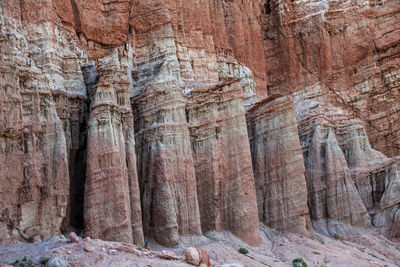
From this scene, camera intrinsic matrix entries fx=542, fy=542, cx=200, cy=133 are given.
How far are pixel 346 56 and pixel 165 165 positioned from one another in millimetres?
22557

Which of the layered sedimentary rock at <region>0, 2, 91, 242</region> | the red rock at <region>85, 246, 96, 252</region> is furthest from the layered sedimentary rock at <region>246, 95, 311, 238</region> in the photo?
the red rock at <region>85, 246, 96, 252</region>

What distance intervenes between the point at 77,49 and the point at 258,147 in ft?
39.1

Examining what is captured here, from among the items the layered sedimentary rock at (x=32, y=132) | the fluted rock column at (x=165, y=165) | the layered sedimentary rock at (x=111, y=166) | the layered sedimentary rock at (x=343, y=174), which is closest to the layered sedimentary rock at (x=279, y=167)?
the layered sedimentary rock at (x=343, y=174)

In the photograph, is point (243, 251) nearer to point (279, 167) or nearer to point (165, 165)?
point (165, 165)

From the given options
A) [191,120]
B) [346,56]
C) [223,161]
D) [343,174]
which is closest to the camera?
[223,161]

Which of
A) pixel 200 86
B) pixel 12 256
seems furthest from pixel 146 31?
pixel 12 256

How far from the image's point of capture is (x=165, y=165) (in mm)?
25797

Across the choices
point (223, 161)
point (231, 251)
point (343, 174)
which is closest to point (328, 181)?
point (343, 174)

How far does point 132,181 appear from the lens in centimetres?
2455

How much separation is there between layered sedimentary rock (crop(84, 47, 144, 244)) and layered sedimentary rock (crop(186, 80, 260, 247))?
440cm

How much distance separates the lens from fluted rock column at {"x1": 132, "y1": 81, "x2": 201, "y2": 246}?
25.0 metres

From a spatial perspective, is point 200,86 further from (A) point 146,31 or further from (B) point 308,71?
(B) point 308,71

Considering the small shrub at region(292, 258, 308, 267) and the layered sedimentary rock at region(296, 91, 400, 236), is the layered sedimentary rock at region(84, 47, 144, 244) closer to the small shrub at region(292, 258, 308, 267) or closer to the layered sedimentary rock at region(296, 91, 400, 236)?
the small shrub at region(292, 258, 308, 267)

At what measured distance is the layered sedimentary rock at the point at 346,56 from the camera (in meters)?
40.8
